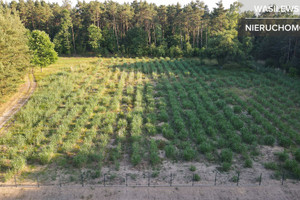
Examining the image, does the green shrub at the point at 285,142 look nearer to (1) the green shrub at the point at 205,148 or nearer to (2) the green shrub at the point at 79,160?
(1) the green shrub at the point at 205,148

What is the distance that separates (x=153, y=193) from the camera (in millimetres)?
11391

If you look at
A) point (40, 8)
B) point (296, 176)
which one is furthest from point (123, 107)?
point (40, 8)

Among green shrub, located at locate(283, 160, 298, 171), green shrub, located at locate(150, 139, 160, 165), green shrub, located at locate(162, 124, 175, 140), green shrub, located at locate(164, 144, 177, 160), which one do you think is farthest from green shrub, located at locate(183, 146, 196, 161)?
green shrub, located at locate(283, 160, 298, 171)

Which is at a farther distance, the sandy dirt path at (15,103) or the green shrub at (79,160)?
the sandy dirt path at (15,103)

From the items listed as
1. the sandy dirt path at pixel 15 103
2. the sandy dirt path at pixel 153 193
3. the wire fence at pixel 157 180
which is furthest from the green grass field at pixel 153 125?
the sandy dirt path at pixel 153 193

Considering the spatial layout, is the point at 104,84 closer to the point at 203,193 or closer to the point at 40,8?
the point at 203,193

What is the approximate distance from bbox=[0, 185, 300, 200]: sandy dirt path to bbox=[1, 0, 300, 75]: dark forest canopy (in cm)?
3861

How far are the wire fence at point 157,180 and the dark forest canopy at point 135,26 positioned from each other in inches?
1491

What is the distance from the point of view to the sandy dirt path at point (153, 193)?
36.7 ft

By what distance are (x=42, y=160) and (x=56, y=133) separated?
360 cm

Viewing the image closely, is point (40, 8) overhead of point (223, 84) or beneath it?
overhead

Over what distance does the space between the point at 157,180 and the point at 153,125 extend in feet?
19.8

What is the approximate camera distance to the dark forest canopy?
49.8m

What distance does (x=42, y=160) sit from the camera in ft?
44.7
